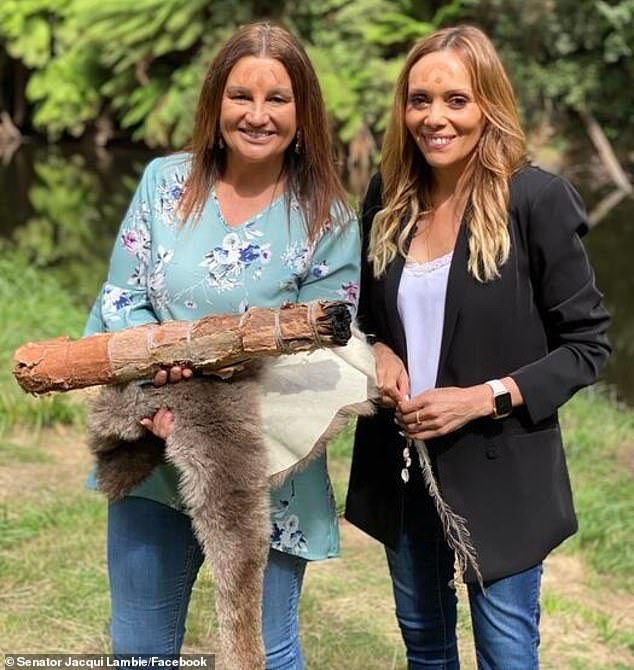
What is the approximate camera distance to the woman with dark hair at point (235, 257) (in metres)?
2.03

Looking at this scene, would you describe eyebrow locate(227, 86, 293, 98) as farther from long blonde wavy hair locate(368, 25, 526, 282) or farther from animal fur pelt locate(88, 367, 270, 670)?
animal fur pelt locate(88, 367, 270, 670)

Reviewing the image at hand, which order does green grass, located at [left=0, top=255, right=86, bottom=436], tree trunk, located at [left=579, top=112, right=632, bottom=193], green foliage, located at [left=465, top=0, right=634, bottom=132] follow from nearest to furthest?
green grass, located at [left=0, top=255, right=86, bottom=436] < green foliage, located at [left=465, top=0, right=634, bottom=132] < tree trunk, located at [left=579, top=112, right=632, bottom=193]

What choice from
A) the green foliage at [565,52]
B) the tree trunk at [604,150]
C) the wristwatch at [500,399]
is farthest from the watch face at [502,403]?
the tree trunk at [604,150]

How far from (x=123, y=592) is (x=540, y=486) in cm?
90

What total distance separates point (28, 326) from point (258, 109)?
432 cm

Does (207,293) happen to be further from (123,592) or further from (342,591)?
(342,591)

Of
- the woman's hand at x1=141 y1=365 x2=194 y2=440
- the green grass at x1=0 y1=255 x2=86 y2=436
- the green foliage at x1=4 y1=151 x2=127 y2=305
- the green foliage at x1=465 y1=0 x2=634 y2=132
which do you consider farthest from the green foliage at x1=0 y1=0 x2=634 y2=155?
the woman's hand at x1=141 y1=365 x2=194 y2=440

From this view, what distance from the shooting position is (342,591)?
11.2 feet

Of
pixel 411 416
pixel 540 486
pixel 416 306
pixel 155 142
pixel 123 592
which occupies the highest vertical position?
pixel 416 306

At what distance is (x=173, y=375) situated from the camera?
1.95 m

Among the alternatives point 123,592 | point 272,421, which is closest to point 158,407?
point 272,421

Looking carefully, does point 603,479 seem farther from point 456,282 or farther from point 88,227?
point 88,227

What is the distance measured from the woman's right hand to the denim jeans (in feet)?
0.78

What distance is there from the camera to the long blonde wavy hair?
2029mm
